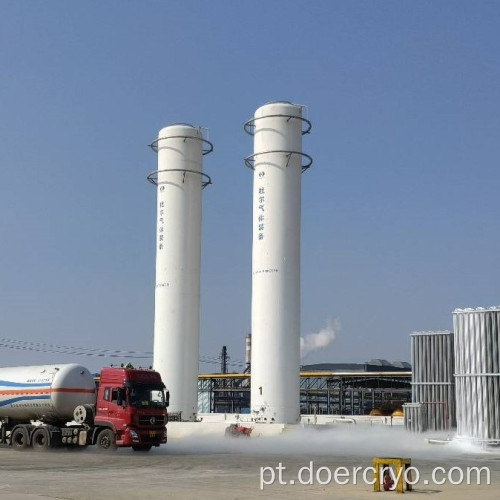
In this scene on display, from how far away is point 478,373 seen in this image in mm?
34906

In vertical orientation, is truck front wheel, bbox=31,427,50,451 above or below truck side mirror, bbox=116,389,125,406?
below

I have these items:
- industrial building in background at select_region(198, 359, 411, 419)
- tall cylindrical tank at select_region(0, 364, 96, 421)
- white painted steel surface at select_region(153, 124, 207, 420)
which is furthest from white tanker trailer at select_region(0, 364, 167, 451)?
industrial building in background at select_region(198, 359, 411, 419)

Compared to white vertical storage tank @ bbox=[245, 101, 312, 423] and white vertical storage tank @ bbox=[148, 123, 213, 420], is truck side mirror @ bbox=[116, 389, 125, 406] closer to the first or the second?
white vertical storage tank @ bbox=[245, 101, 312, 423]

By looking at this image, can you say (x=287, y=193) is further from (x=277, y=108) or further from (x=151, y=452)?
(x=151, y=452)

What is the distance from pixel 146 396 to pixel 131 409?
0.89 meters

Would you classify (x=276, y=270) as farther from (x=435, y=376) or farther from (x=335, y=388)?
(x=335, y=388)

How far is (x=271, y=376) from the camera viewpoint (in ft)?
154

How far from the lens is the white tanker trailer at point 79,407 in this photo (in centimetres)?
3247

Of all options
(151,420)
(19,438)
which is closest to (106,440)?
(151,420)

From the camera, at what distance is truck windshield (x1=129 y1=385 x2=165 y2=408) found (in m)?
32.5

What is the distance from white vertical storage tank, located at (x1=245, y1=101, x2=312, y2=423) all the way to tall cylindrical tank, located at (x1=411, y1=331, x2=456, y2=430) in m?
7.50

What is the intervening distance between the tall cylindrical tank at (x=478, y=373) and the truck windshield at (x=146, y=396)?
13304 mm

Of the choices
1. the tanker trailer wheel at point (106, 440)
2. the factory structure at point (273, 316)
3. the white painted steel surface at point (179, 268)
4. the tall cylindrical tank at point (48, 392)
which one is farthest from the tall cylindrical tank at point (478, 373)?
the white painted steel surface at point (179, 268)

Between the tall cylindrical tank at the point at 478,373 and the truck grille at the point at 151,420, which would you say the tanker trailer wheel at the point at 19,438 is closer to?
the truck grille at the point at 151,420
